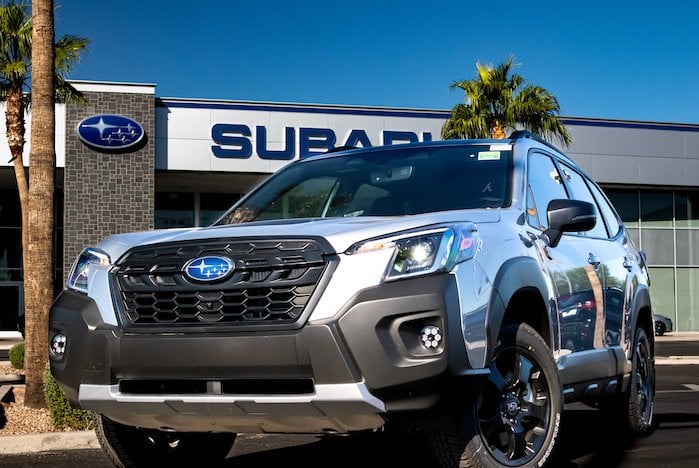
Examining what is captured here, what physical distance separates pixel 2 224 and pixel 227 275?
106ft

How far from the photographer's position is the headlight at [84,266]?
456 centimetres

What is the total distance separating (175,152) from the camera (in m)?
29.3

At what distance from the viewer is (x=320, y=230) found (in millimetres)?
4242

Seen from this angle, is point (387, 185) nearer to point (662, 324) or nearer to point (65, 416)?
point (65, 416)

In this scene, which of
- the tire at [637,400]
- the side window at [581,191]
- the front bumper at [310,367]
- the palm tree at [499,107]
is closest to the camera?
the front bumper at [310,367]

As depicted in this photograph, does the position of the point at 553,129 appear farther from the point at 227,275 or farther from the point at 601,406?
the point at 227,275

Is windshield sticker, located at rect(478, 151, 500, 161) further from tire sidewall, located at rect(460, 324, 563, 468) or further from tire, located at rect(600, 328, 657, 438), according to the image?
tire, located at rect(600, 328, 657, 438)

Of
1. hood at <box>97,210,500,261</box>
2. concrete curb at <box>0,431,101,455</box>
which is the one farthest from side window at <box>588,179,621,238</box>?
concrete curb at <box>0,431,101,455</box>

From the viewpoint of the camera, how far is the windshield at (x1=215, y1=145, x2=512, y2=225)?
531 centimetres

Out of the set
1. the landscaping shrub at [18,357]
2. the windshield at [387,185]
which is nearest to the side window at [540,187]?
the windshield at [387,185]

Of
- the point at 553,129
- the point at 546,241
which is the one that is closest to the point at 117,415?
the point at 546,241

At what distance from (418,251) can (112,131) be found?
85.0 ft

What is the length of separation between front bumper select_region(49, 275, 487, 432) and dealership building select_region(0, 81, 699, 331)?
23.3 metres

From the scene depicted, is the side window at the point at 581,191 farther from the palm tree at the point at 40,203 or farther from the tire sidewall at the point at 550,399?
the palm tree at the point at 40,203
